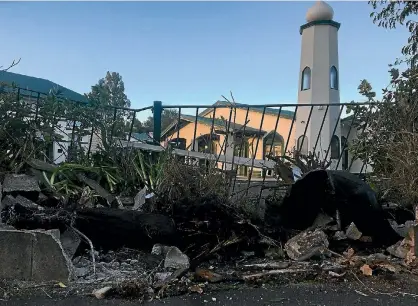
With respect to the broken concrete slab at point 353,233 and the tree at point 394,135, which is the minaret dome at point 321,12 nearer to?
the tree at point 394,135

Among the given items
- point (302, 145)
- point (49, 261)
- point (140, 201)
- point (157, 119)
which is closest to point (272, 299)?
point (49, 261)

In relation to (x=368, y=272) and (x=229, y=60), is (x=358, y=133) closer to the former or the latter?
(x=368, y=272)

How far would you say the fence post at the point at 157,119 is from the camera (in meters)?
3.79

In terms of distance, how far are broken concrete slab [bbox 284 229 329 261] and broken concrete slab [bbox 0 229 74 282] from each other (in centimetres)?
130

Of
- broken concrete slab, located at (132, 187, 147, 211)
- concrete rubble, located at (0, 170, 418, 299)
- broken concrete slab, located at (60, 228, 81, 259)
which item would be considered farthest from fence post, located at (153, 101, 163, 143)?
broken concrete slab, located at (60, 228, 81, 259)

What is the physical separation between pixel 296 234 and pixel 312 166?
0.73 metres

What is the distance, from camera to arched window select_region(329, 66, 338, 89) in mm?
18250

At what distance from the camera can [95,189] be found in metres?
3.04

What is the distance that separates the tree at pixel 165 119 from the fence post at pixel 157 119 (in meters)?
→ 0.04

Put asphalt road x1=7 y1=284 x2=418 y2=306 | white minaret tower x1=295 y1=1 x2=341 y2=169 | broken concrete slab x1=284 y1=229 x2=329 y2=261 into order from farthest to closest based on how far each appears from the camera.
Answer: white minaret tower x1=295 y1=1 x2=341 y2=169 < broken concrete slab x1=284 y1=229 x2=329 y2=261 < asphalt road x1=7 y1=284 x2=418 y2=306

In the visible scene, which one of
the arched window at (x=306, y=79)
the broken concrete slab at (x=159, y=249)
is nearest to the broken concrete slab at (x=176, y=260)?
the broken concrete slab at (x=159, y=249)

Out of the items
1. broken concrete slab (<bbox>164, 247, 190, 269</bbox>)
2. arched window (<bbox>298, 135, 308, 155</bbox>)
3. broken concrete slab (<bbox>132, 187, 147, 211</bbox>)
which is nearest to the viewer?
broken concrete slab (<bbox>164, 247, 190, 269</bbox>)

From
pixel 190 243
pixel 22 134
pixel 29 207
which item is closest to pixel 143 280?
pixel 190 243

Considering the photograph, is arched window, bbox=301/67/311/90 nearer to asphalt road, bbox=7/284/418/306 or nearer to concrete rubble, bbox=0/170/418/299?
concrete rubble, bbox=0/170/418/299
